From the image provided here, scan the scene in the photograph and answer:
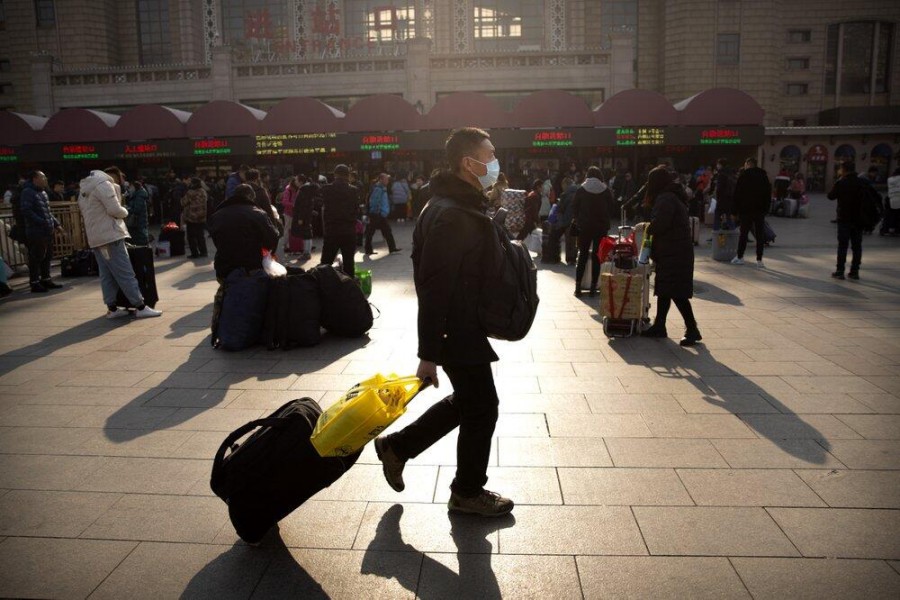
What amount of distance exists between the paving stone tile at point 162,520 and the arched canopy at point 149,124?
23706mm

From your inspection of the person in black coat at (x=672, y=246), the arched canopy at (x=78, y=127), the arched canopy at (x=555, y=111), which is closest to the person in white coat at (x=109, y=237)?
the person in black coat at (x=672, y=246)

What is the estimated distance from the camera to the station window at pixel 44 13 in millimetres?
43844

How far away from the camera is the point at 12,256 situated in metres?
13.0

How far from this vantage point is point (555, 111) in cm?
2311

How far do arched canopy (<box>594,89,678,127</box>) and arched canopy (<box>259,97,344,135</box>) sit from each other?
31.3 feet

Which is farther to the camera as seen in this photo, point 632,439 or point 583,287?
point 583,287

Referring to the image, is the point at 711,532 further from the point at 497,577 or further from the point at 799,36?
the point at 799,36

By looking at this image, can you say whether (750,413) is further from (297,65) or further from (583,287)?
(297,65)

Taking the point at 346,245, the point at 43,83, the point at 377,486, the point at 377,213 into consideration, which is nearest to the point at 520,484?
the point at 377,486

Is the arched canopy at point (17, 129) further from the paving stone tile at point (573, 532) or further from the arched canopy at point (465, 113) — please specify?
the paving stone tile at point (573, 532)

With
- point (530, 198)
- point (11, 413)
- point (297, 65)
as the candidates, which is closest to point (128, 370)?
point (11, 413)

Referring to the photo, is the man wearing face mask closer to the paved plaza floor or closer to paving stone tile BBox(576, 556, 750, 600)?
the paved plaza floor

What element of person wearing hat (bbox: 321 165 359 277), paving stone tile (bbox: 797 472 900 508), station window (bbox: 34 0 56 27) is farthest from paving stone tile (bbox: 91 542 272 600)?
station window (bbox: 34 0 56 27)

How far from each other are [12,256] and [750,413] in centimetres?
1354
